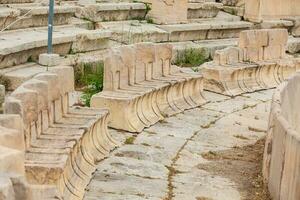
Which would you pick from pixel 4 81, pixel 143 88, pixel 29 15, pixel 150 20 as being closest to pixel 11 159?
pixel 4 81

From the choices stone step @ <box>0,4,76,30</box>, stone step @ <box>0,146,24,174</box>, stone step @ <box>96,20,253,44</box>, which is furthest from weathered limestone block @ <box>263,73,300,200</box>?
stone step @ <box>96,20,253,44</box>

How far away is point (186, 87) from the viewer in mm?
9633

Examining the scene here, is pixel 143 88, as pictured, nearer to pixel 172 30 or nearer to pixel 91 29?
pixel 91 29

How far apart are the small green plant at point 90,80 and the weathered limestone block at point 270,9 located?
5.82 m

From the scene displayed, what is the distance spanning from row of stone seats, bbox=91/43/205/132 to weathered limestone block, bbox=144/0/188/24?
2.99 meters

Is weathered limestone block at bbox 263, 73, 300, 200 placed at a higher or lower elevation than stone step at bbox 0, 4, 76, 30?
lower

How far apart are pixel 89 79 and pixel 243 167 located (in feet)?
10.4

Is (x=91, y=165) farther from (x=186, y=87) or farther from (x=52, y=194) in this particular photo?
(x=186, y=87)

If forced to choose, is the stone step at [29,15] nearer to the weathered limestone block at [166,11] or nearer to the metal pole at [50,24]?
the metal pole at [50,24]

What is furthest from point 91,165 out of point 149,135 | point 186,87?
point 186,87

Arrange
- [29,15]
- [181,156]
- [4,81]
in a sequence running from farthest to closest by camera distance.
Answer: [29,15], [4,81], [181,156]

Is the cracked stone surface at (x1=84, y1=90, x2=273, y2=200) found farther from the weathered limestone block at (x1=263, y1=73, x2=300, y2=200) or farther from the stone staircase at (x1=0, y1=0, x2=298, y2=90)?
the stone staircase at (x1=0, y1=0, x2=298, y2=90)

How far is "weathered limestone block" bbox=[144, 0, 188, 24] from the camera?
41.9 ft

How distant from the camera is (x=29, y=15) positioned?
33.3 feet
